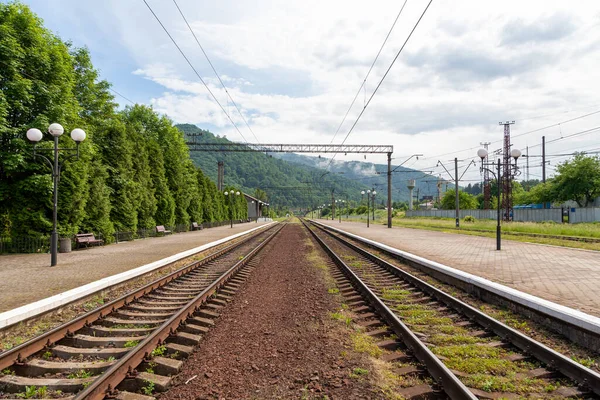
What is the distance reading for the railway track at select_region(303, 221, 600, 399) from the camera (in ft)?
12.4

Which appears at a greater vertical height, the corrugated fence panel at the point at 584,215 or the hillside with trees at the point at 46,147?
the hillside with trees at the point at 46,147

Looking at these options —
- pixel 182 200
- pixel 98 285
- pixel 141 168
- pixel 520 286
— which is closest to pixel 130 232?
pixel 141 168

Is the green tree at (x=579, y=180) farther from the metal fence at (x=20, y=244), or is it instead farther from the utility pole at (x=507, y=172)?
the metal fence at (x=20, y=244)

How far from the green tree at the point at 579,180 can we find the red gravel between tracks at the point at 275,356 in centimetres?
5686

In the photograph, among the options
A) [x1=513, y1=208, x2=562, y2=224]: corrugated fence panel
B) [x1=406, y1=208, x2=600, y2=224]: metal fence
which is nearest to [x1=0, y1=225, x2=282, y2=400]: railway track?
[x1=406, y1=208, x2=600, y2=224]: metal fence

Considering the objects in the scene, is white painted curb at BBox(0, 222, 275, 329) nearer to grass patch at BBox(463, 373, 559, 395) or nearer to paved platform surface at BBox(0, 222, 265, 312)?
paved platform surface at BBox(0, 222, 265, 312)

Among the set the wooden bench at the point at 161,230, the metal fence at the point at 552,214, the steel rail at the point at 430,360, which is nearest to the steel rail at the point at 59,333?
the steel rail at the point at 430,360

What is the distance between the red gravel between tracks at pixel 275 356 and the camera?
382cm

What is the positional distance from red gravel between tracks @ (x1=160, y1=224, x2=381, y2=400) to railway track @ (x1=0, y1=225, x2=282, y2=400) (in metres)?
0.30

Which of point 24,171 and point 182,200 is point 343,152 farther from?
point 24,171

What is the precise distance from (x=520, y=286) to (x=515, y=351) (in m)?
3.82

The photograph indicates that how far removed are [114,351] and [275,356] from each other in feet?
6.61

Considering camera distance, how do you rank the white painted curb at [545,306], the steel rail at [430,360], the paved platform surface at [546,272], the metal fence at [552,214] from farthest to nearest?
the metal fence at [552,214] < the paved platform surface at [546,272] < the white painted curb at [545,306] < the steel rail at [430,360]

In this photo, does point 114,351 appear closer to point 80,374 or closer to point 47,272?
point 80,374
